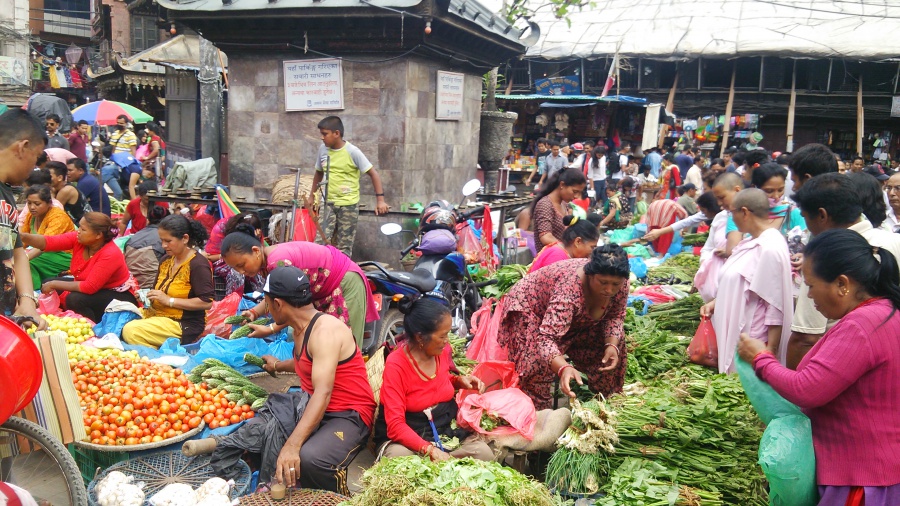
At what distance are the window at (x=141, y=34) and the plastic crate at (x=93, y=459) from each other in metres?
32.7

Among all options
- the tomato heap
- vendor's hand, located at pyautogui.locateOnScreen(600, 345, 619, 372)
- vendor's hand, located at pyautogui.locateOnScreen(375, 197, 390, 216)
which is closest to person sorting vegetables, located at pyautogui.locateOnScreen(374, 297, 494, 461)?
vendor's hand, located at pyautogui.locateOnScreen(600, 345, 619, 372)

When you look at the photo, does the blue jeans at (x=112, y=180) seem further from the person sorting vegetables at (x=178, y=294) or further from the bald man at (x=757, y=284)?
the bald man at (x=757, y=284)

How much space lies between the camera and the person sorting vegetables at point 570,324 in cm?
397

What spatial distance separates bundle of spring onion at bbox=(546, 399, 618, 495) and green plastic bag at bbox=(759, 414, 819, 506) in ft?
3.13

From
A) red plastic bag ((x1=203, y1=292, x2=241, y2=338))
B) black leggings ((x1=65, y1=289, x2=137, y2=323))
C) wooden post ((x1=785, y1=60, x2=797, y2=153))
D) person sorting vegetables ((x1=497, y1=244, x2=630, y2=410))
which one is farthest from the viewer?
wooden post ((x1=785, y1=60, x2=797, y2=153))

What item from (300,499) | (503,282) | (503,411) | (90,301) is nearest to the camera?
(300,499)

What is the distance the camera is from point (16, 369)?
2691 mm

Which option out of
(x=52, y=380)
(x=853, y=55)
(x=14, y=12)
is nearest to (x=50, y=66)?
(x=14, y=12)

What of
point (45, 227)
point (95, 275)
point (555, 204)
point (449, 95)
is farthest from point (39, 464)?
point (449, 95)

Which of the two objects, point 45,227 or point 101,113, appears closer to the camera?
point 45,227

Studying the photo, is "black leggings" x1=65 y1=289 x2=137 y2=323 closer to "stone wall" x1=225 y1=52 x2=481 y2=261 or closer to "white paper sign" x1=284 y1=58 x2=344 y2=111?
"stone wall" x1=225 y1=52 x2=481 y2=261

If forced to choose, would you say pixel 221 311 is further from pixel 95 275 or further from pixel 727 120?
pixel 727 120

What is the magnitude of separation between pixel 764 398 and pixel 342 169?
557 cm

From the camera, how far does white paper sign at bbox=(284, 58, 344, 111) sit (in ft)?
28.7
